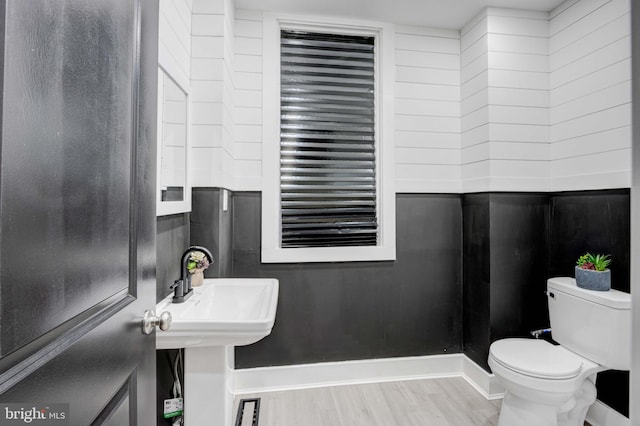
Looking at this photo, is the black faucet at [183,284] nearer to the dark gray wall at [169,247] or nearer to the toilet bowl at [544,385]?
the dark gray wall at [169,247]

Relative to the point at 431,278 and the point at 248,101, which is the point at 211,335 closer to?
the point at 248,101

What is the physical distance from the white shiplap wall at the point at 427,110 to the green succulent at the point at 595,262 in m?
0.91

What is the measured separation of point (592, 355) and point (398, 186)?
4.84 ft

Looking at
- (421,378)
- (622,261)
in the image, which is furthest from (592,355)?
(421,378)

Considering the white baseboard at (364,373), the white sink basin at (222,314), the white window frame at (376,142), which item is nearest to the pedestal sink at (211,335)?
the white sink basin at (222,314)

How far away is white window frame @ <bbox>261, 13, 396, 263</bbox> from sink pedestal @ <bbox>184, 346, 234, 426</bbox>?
0.93 metres

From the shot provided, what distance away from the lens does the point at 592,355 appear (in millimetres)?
1692

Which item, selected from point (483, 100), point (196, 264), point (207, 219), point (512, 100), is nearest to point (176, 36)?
point (207, 219)

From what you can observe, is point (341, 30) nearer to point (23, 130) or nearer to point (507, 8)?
point (507, 8)

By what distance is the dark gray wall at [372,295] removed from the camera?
7.38 ft

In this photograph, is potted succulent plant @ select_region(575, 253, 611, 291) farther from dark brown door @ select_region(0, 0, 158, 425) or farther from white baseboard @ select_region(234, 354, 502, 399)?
dark brown door @ select_region(0, 0, 158, 425)

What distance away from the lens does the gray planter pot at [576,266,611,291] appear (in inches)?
67.8

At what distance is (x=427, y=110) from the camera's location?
245cm

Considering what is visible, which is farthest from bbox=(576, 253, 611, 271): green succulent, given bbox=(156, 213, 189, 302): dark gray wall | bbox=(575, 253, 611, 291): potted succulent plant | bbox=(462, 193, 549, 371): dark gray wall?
Answer: bbox=(156, 213, 189, 302): dark gray wall
